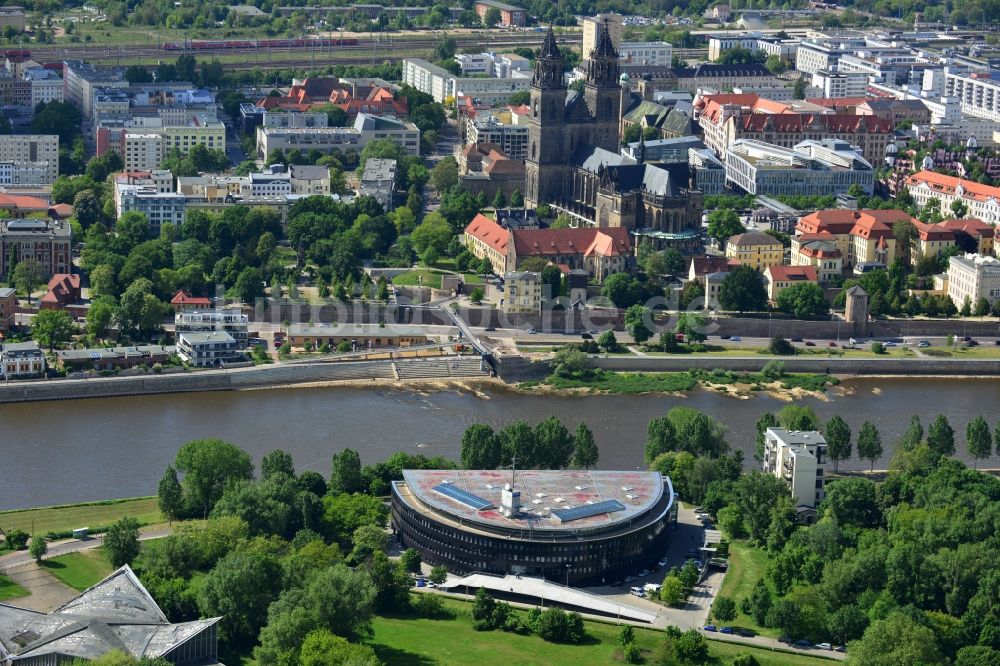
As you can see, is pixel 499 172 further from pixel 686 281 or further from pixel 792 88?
pixel 792 88

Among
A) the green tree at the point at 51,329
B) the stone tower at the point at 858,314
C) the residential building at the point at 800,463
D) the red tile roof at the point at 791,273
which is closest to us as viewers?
the residential building at the point at 800,463

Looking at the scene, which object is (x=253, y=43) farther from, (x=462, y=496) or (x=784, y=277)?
(x=462, y=496)

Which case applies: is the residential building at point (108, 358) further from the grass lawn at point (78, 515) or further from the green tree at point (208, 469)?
the grass lawn at point (78, 515)

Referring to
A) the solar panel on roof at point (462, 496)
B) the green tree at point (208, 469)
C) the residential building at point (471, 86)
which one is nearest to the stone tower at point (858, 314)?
the solar panel on roof at point (462, 496)

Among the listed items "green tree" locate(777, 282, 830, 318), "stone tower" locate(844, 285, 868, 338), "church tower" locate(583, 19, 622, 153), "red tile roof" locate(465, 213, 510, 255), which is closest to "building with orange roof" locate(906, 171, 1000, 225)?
"church tower" locate(583, 19, 622, 153)

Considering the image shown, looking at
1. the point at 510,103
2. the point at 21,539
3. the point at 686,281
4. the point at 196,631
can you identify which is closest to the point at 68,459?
the point at 21,539
